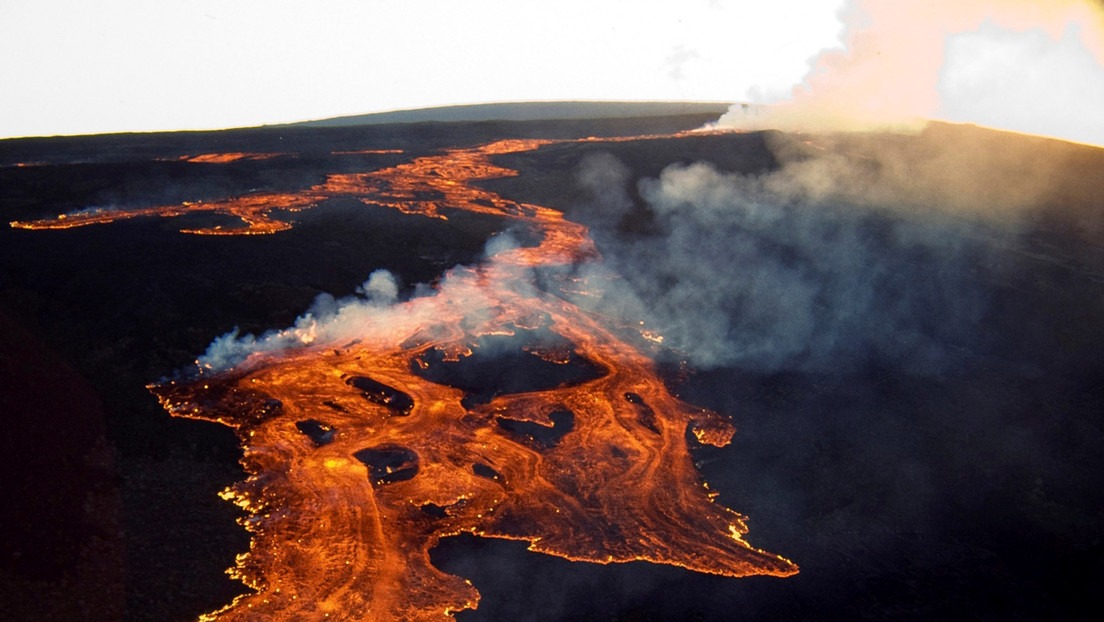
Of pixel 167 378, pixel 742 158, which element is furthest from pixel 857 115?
pixel 167 378

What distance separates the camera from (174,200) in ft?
84.6

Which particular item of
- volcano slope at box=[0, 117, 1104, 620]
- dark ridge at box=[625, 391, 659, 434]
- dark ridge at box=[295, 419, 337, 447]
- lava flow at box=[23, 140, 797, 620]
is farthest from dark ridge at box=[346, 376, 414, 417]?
dark ridge at box=[625, 391, 659, 434]

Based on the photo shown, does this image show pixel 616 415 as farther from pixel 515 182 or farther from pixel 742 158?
pixel 742 158

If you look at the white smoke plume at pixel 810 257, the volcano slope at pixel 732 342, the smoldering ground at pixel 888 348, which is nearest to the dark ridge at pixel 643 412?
the volcano slope at pixel 732 342

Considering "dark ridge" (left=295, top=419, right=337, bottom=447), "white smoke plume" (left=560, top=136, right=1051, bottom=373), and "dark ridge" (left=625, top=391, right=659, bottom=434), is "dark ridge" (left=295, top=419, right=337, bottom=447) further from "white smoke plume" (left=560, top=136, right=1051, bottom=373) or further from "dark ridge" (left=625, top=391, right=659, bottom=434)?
"white smoke plume" (left=560, top=136, right=1051, bottom=373)

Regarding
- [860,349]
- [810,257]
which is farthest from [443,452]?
[810,257]

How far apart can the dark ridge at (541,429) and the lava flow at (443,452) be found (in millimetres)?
39

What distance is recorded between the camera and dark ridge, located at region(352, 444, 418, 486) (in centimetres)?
1217

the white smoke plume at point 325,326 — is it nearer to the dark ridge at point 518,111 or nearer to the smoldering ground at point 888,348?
the smoldering ground at point 888,348

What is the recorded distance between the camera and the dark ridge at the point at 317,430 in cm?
1304

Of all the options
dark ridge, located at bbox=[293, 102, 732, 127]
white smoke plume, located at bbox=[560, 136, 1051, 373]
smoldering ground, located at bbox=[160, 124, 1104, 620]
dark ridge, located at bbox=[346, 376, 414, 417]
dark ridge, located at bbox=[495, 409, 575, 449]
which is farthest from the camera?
dark ridge, located at bbox=[293, 102, 732, 127]

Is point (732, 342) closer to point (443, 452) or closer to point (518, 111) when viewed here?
point (443, 452)

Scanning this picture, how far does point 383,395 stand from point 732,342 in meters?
8.23

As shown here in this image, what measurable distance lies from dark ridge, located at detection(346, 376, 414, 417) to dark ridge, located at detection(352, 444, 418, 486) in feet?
4.18
